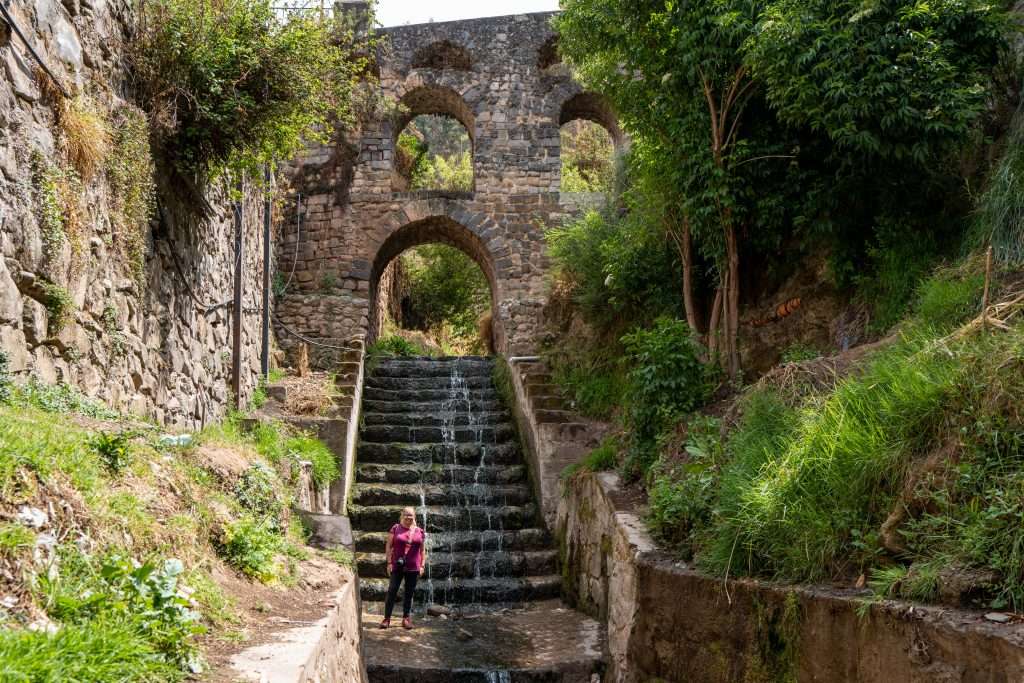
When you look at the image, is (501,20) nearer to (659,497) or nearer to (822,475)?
(659,497)

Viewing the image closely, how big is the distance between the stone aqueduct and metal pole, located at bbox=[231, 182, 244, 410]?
196 inches

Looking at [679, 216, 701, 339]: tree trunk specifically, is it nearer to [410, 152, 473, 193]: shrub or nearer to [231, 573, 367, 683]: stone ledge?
[231, 573, 367, 683]: stone ledge

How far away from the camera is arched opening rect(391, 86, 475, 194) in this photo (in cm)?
1559

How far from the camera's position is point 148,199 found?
629 cm

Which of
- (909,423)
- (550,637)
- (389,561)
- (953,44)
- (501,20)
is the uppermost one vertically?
(501,20)

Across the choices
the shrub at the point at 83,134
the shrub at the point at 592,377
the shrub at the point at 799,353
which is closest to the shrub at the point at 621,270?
the shrub at the point at 592,377

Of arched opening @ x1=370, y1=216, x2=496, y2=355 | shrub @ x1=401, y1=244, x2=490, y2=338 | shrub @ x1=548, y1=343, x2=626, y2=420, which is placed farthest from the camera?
shrub @ x1=401, y1=244, x2=490, y2=338

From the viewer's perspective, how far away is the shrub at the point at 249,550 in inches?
184

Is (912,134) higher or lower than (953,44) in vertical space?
lower

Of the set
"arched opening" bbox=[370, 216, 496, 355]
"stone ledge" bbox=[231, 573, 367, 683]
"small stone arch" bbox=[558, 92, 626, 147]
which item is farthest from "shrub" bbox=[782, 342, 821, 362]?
"arched opening" bbox=[370, 216, 496, 355]

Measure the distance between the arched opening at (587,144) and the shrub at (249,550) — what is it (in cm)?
1077

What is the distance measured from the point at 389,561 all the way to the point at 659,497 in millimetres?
2656

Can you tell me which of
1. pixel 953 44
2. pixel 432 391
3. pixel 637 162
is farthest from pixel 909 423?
pixel 432 391

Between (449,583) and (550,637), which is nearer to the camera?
(550,637)
